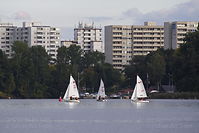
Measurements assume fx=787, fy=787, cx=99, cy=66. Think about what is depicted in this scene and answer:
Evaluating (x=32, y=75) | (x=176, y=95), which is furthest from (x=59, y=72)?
(x=176, y=95)

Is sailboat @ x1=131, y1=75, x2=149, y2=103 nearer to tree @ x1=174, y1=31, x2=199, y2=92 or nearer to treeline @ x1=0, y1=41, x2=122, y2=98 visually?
tree @ x1=174, y1=31, x2=199, y2=92

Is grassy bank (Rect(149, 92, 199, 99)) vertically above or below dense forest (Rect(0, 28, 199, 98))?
below

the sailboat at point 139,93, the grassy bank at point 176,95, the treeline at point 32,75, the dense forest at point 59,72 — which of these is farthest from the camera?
the treeline at point 32,75

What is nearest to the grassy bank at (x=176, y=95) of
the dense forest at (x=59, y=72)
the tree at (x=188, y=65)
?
the tree at (x=188, y=65)

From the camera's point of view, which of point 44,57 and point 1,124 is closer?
point 1,124

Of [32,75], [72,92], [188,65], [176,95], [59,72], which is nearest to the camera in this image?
[72,92]

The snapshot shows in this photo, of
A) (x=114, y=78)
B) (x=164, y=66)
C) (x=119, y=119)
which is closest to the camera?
(x=119, y=119)

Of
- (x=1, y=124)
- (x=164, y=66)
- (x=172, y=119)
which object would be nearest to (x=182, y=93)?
(x=164, y=66)

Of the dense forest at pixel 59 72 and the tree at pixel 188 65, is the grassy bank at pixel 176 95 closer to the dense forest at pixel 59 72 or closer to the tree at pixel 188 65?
→ the tree at pixel 188 65

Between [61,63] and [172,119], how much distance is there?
108 m

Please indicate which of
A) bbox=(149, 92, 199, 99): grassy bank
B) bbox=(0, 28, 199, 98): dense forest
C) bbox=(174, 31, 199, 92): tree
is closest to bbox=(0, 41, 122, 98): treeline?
bbox=(0, 28, 199, 98): dense forest

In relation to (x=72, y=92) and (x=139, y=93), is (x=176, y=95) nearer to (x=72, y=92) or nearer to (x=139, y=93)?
(x=139, y=93)

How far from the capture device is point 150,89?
7431 inches

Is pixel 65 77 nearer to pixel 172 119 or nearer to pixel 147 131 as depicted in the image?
pixel 172 119
